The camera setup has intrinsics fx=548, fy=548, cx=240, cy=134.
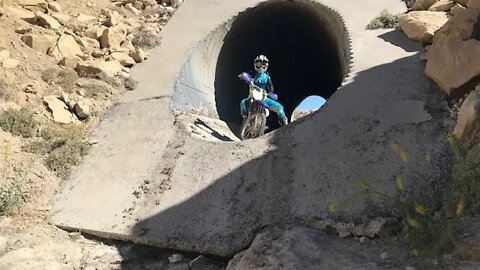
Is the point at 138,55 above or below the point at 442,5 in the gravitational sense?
below

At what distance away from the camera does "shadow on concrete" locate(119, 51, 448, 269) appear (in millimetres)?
6363

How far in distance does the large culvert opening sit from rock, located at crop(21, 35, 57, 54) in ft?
8.62

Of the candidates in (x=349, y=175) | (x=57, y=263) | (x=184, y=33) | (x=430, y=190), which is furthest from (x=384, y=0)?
(x=57, y=263)

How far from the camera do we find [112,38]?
1130 centimetres

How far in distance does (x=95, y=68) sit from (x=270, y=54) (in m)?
6.04

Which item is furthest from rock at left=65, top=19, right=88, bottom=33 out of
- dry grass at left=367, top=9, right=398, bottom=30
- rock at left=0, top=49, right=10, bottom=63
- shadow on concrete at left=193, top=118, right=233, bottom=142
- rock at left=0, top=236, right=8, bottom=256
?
rock at left=0, top=236, right=8, bottom=256

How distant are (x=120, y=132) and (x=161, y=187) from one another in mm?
1926

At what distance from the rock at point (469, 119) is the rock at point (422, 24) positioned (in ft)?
10.9

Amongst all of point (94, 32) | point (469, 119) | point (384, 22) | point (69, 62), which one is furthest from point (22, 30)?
point (469, 119)

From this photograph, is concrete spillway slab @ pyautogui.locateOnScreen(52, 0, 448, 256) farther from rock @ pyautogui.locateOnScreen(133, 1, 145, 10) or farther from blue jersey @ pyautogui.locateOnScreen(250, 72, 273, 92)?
rock @ pyautogui.locateOnScreen(133, 1, 145, 10)

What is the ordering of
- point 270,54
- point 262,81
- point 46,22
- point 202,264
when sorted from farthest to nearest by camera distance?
point 270,54, point 46,22, point 262,81, point 202,264

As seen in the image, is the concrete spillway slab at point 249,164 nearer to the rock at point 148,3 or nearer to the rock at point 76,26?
the rock at point 76,26

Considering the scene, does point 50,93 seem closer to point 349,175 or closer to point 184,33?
point 184,33

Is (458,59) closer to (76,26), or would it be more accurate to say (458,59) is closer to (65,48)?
(65,48)
